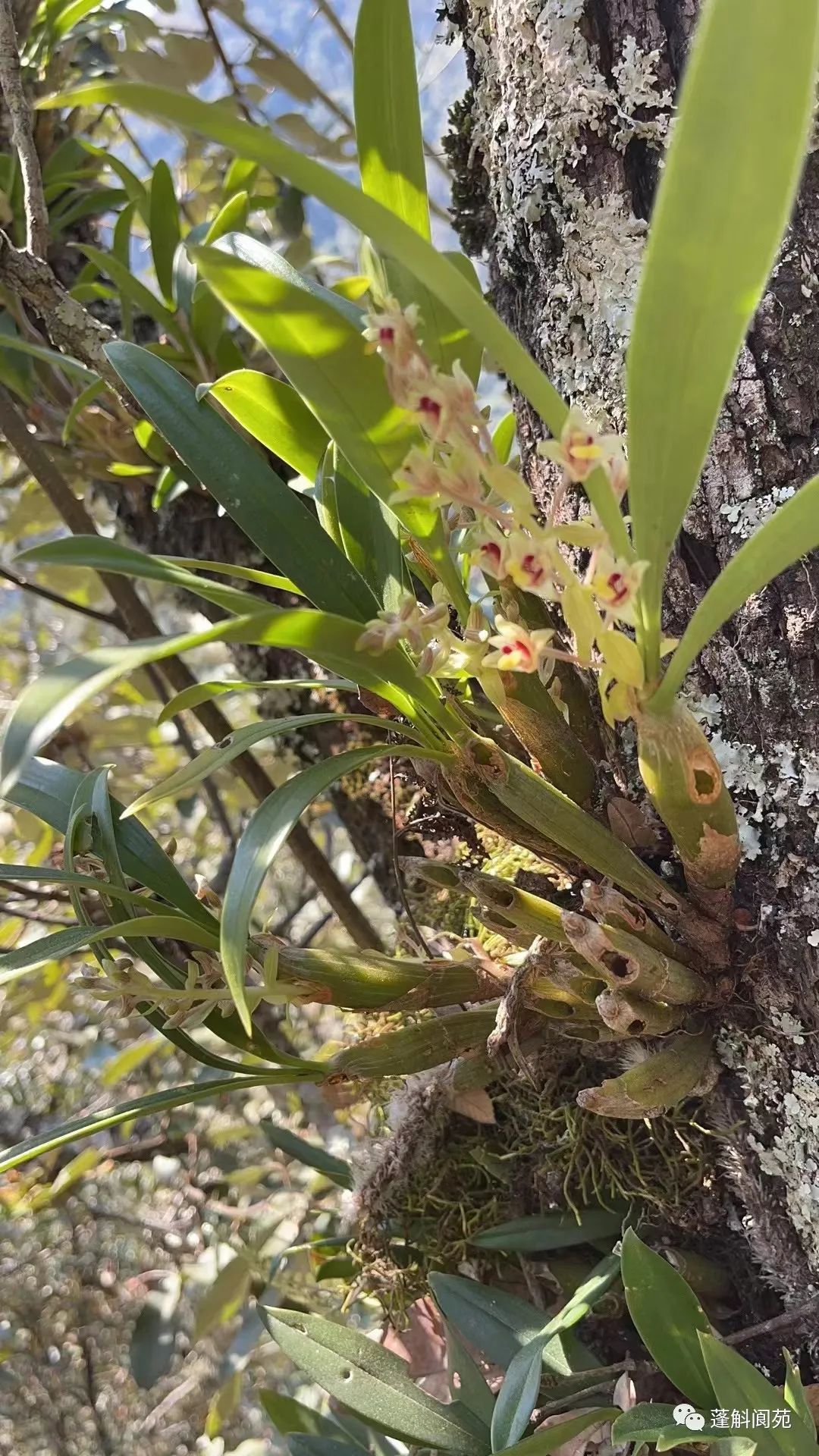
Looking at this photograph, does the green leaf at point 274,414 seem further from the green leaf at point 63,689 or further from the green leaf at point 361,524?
the green leaf at point 63,689

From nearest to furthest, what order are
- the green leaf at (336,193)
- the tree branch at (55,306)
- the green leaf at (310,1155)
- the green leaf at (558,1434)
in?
1. the green leaf at (336,193)
2. the green leaf at (558,1434)
3. the tree branch at (55,306)
4. the green leaf at (310,1155)

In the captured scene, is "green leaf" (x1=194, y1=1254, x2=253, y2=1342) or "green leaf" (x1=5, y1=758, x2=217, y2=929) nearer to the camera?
"green leaf" (x1=5, y1=758, x2=217, y2=929)

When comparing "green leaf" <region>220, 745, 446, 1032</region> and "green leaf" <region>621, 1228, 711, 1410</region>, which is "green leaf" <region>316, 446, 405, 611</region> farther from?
"green leaf" <region>621, 1228, 711, 1410</region>

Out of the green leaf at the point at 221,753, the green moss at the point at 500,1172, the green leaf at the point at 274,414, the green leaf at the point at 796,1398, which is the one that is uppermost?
the green leaf at the point at 274,414

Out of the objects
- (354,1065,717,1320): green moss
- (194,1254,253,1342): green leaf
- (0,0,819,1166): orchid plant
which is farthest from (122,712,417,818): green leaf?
(194,1254,253,1342): green leaf

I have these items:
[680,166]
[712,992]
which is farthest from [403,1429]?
[680,166]

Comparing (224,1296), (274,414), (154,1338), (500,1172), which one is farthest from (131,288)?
(154,1338)

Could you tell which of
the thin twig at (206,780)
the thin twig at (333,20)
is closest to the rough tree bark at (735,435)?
the thin twig at (206,780)

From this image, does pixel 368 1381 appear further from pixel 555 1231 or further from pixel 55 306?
pixel 55 306
